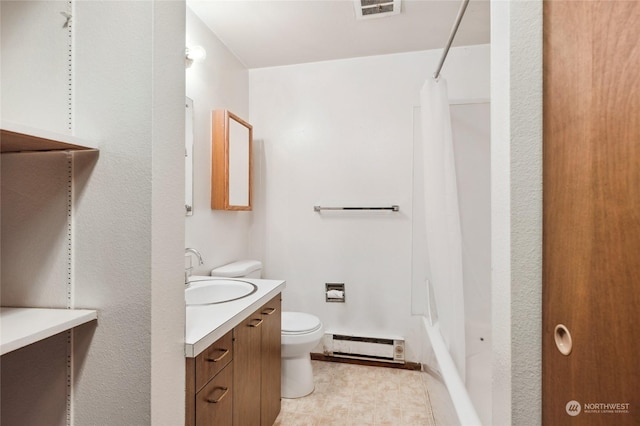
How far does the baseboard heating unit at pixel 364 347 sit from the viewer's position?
2.46 m

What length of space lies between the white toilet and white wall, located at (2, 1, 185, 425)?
44.0 inches

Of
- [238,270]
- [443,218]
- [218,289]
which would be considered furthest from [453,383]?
[238,270]

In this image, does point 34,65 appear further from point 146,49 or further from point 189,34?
point 189,34

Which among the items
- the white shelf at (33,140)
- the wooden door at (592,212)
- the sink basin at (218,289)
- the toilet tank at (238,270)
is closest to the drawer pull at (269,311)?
the sink basin at (218,289)

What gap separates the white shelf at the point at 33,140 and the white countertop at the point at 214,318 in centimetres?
64

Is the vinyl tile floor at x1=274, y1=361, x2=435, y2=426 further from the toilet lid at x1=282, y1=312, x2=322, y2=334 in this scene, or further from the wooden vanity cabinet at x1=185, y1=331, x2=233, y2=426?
the wooden vanity cabinet at x1=185, y1=331, x2=233, y2=426

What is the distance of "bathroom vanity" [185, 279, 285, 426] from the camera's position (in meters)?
1.03

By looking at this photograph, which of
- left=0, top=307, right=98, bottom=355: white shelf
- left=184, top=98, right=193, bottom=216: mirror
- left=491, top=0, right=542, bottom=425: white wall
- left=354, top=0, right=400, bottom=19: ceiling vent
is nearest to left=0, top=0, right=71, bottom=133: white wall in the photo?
left=0, top=307, right=98, bottom=355: white shelf

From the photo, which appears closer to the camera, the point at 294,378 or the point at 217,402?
the point at 217,402

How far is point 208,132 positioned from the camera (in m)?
2.15

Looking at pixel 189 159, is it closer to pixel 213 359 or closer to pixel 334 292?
pixel 213 359

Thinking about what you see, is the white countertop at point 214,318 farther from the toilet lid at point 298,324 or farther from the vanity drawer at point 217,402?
the toilet lid at point 298,324

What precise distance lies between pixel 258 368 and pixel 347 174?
5.30ft

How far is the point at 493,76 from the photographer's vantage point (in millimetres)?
815
